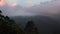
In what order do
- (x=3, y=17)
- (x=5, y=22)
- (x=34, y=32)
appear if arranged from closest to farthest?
(x=5, y=22), (x=3, y=17), (x=34, y=32)

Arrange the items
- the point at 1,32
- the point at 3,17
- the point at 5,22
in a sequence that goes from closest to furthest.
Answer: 1. the point at 1,32
2. the point at 5,22
3. the point at 3,17

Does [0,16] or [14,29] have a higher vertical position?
[0,16]

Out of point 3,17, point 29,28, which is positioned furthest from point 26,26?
point 3,17

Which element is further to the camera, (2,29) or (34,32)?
(34,32)

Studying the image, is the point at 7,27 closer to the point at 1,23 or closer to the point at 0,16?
the point at 1,23

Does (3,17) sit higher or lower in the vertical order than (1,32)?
higher

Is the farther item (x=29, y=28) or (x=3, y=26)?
(x=29, y=28)

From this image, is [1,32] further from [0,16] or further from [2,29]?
[0,16]

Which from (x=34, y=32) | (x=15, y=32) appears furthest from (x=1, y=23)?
(x=34, y=32)

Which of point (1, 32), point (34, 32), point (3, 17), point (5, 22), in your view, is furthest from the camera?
point (34, 32)
